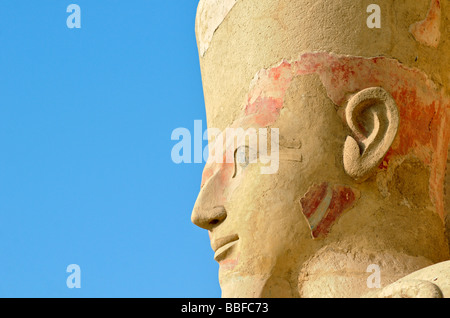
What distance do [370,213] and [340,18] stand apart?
4.26 feet

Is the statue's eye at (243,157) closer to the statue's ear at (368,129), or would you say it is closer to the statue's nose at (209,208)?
the statue's nose at (209,208)

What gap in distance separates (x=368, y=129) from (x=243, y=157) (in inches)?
32.1

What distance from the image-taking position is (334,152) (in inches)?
264

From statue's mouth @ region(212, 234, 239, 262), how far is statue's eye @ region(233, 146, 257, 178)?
0.41 meters

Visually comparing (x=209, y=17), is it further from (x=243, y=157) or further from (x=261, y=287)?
(x=261, y=287)

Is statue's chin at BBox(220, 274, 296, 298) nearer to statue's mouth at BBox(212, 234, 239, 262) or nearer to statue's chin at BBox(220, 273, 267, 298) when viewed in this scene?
statue's chin at BBox(220, 273, 267, 298)

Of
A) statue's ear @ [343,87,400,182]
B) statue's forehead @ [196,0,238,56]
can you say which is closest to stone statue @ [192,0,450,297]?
statue's ear @ [343,87,400,182]

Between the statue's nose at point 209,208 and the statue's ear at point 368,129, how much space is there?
0.86 m

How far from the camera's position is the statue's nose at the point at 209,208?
6883 millimetres

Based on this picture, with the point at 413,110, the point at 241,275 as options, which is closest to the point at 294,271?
the point at 241,275

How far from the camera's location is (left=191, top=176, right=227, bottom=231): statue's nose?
22.6 feet

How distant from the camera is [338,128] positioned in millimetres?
6742
